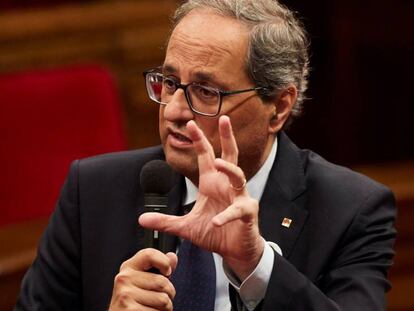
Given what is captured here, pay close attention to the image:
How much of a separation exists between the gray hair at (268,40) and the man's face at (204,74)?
0.02 meters

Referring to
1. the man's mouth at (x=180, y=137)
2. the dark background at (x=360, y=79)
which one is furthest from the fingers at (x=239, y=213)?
the dark background at (x=360, y=79)

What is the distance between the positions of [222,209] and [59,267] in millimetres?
458

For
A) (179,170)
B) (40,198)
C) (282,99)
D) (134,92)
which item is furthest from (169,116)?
(134,92)

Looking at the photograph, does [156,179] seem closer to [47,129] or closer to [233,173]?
[233,173]

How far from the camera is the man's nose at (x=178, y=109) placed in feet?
5.56

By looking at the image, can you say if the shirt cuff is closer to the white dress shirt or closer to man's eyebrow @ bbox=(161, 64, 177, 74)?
the white dress shirt

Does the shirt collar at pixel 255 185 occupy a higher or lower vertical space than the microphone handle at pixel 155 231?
lower

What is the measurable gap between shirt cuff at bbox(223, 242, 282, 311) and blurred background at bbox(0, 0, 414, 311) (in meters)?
1.01

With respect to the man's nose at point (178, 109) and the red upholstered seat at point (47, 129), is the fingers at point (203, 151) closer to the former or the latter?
the man's nose at point (178, 109)

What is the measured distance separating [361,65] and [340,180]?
1996mm

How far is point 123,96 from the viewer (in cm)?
324

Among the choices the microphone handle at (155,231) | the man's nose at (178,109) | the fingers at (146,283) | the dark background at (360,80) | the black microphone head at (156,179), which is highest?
the man's nose at (178,109)

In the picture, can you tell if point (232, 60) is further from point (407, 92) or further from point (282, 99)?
point (407, 92)

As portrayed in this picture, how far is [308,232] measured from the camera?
1817 millimetres
